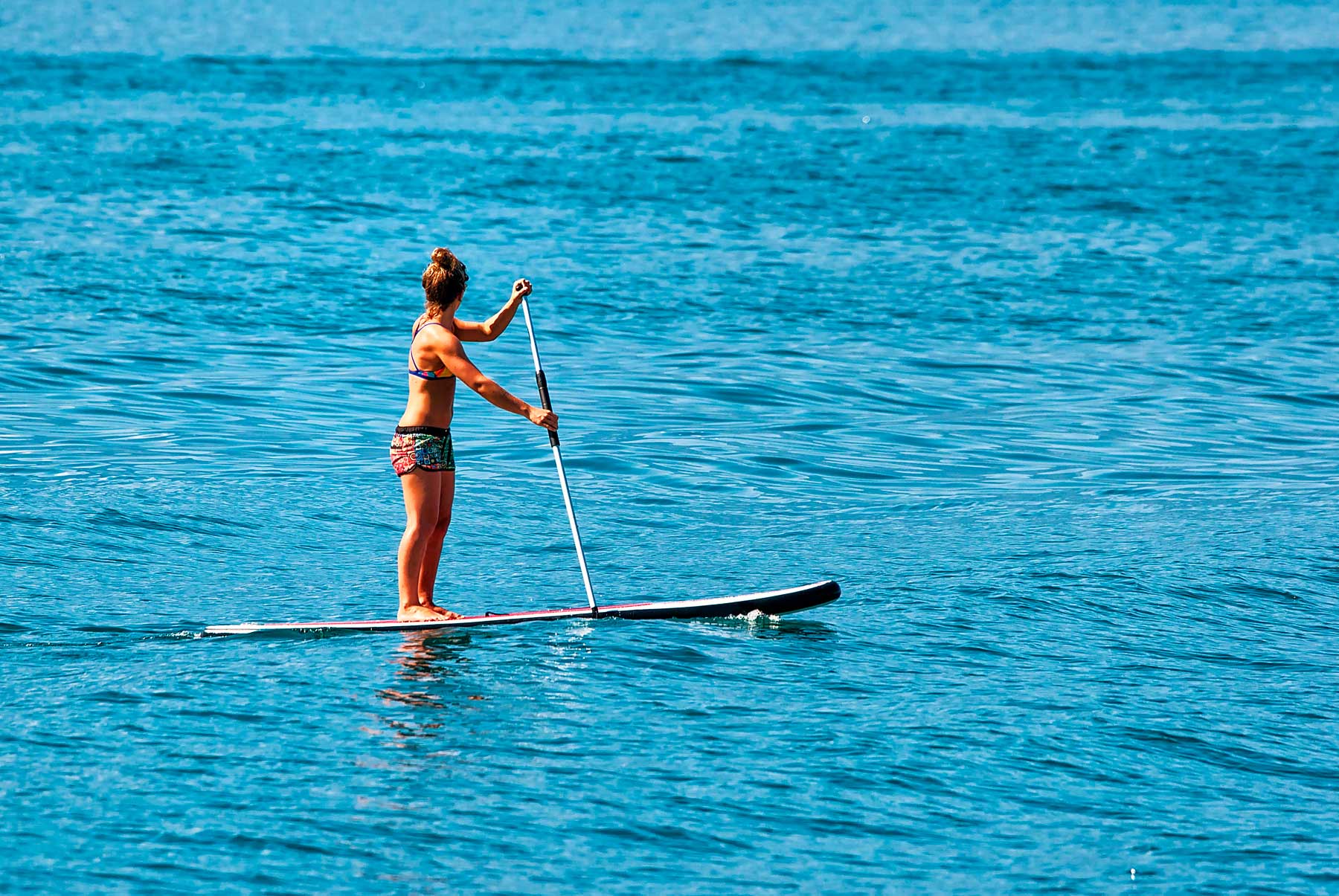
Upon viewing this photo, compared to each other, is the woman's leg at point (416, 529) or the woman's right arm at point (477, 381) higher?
the woman's right arm at point (477, 381)

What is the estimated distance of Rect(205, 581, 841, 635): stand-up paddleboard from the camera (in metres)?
10.6

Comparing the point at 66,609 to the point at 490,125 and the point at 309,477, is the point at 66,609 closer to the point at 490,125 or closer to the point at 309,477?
the point at 309,477

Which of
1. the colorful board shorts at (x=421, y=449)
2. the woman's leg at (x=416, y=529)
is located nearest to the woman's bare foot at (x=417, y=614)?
the woman's leg at (x=416, y=529)

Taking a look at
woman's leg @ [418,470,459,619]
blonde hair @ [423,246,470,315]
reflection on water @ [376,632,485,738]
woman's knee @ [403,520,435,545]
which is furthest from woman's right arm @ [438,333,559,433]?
reflection on water @ [376,632,485,738]

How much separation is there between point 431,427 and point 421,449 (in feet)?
0.50

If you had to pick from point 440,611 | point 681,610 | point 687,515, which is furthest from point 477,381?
point 687,515

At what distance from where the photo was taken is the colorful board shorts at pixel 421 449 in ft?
34.4

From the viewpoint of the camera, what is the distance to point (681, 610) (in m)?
11.0

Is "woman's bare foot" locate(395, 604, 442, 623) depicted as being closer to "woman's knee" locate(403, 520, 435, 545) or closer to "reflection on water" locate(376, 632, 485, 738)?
"reflection on water" locate(376, 632, 485, 738)

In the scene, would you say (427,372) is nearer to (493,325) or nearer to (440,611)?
(493,325)

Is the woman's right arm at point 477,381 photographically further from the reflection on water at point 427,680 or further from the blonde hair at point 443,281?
the reflection on water at point 427,680

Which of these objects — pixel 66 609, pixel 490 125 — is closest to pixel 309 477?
pixel 66 609

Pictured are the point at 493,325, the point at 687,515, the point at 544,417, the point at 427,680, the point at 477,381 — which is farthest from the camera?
the point at 687,515

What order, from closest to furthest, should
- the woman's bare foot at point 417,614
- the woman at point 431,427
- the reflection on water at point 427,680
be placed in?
the reflection on water at point 427,680
the woman at point 431,427
the woman's bare foot at point 417,614
